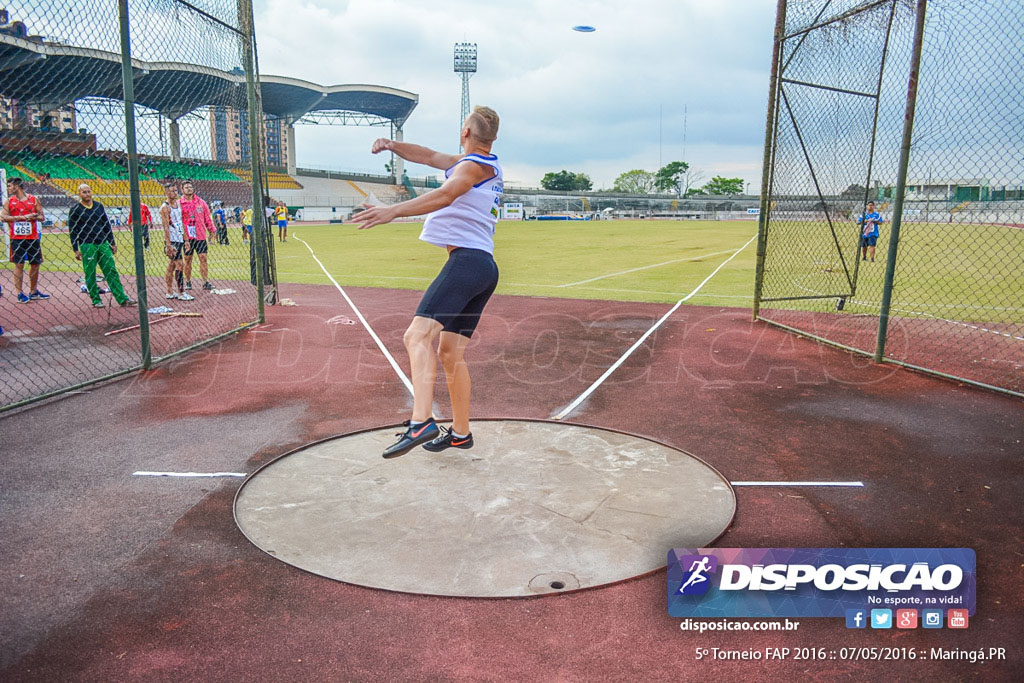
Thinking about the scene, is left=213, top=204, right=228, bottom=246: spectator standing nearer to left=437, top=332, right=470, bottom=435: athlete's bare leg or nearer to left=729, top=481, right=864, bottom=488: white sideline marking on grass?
left=437, top=332, right=470, bottom=435: athlete's bare leg

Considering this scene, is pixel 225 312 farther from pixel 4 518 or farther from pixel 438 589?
pixel 438 589

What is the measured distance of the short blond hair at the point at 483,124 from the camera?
4.61 m

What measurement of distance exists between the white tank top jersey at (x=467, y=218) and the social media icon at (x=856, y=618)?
2967 millimetres

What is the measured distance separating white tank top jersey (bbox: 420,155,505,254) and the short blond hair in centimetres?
14

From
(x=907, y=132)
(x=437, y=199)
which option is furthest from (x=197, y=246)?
(x=907, y=132)

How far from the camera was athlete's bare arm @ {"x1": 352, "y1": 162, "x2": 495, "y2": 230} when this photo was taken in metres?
4.10

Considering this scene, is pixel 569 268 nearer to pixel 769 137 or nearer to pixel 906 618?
pixel 769 137

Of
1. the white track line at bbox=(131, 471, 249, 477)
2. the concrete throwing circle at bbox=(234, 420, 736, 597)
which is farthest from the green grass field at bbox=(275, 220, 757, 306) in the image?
the white track line at bbox=(131, 471, 249, 477)

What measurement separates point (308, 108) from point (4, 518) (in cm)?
8386

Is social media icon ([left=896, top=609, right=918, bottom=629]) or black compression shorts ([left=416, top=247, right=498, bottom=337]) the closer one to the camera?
social media icon ([left=896, top=609, right=918, bottom=629])

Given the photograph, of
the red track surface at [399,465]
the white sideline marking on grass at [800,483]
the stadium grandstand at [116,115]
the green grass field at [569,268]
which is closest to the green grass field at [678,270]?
the green grass field at [569,268]

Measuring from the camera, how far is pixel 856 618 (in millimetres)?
3152

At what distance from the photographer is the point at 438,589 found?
132 inches

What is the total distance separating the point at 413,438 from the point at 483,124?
2115mm
